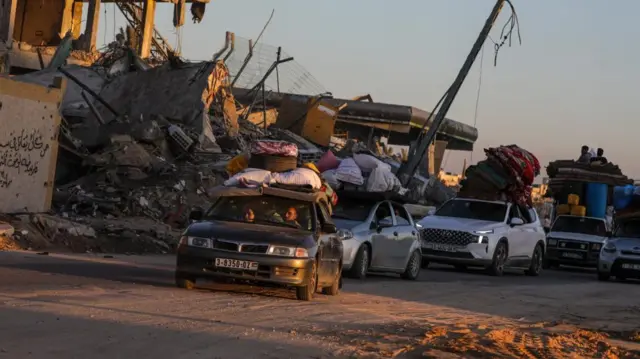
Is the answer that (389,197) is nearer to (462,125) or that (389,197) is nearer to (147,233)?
(147,233)

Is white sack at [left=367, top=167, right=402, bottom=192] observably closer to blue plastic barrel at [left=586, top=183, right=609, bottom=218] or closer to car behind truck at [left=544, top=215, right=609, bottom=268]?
car behind truck at [left=544, top=215, right=609, bottom=268]

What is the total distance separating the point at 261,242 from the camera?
15188mm

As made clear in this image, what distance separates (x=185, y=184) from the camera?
33.2 meters

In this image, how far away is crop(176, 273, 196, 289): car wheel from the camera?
50.8 feet

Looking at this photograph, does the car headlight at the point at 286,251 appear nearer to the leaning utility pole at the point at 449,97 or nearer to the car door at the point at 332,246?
the car door at the point at 332,246

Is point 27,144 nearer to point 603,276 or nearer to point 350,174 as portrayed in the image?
point 350,174

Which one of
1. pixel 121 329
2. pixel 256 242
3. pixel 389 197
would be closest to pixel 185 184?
pixel 389 197

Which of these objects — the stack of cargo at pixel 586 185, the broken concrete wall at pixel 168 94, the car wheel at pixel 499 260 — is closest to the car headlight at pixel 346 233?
the car wheel at pixel 499 260

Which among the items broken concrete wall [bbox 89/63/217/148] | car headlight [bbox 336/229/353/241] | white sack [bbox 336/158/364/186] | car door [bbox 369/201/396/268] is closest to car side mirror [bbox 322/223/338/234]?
car headlight [bbox 336/229/353/241]

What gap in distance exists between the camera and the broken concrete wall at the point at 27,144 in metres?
26.1

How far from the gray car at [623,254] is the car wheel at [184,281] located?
1636 centimetres

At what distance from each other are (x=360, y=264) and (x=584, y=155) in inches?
730

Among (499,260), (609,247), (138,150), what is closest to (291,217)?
(499,260)

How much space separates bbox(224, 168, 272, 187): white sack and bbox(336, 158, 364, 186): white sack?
25.6 feet
